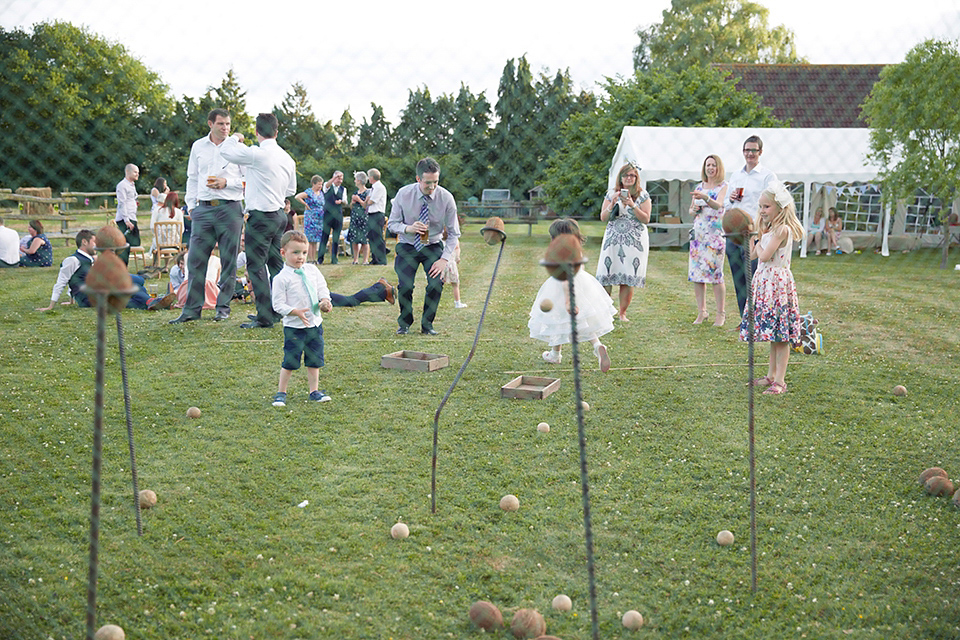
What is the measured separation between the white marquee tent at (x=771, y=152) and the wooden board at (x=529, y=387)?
36.9ft

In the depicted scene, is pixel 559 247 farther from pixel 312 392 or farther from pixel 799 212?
pixel 799 212

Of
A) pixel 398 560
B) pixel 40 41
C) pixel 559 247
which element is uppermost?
pixel 40 41

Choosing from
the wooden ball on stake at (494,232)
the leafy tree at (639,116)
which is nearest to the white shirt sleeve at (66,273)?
the wooden ball on stake at (494,232)

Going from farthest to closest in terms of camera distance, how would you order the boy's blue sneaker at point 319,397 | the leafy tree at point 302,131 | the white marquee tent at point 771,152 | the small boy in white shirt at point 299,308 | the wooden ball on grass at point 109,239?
the white marquee tent at point 771,152 → the leafy tree at point 302,131 → the boy's blue sneaker at point 319,397 → the small boy in white shirt at point 299,308 → the wooden ball on grass at point 109,239

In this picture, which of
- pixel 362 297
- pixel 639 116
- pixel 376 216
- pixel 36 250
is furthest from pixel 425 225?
pixel 639 116

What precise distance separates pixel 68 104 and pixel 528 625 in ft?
17.5

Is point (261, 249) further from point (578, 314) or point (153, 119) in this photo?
point (578, 314)

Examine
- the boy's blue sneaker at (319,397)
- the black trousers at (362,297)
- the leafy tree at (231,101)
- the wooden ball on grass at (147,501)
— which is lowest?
the wooden ball on grass at (147,501)

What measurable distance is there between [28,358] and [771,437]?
17.8 feet

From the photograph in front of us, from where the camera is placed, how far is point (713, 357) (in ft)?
21.5

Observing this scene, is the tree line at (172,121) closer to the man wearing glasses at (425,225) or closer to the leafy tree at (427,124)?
the leafy tree at (427,124)

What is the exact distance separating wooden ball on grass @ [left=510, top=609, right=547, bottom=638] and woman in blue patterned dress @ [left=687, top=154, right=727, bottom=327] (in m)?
5.45

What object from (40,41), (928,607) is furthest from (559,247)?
(40,41)

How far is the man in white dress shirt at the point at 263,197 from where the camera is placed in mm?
7262
